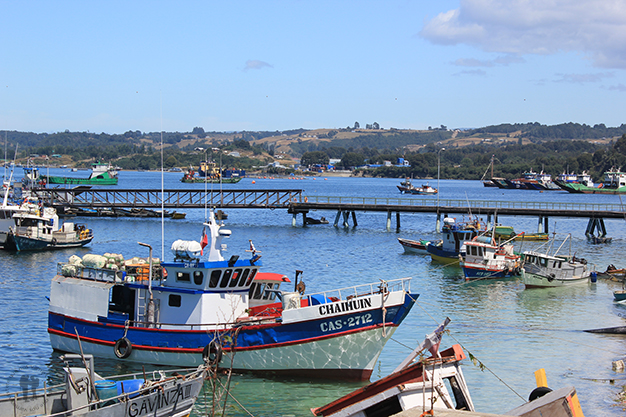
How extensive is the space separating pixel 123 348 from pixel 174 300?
119 inches

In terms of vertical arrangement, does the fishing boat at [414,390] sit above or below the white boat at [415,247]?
above

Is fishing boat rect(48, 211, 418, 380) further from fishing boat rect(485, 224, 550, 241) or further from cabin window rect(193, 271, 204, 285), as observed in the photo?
fishing boat rect(485, 224, 550, 241)

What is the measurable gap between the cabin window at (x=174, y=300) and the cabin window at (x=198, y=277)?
107cm

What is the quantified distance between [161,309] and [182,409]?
8.07m

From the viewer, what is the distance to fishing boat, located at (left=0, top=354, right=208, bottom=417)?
1656 centimetres

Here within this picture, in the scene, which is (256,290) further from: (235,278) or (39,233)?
(39,233)

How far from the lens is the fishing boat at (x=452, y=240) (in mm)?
55737

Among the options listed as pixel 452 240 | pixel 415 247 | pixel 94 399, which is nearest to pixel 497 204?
pixel 415 247

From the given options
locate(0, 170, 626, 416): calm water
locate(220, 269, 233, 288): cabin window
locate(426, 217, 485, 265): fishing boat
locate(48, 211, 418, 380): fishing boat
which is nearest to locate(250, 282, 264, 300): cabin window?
locate(48, 211, 418, 380): fishing boat

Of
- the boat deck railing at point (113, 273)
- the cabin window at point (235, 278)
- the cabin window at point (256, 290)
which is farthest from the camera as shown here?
the cabin window at point (256, 290)

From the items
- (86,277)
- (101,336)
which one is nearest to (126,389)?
(101,336)

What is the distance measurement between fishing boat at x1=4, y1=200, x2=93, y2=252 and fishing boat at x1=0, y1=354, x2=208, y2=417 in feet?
156

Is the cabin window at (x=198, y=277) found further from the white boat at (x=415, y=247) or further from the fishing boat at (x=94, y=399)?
the white boat at (x=415, y=247)

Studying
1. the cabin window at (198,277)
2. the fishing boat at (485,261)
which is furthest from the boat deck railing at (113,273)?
the fishing boat at (485,261)
